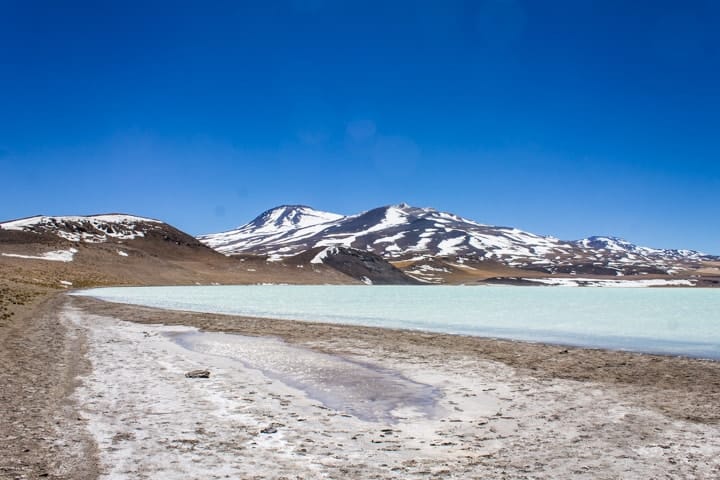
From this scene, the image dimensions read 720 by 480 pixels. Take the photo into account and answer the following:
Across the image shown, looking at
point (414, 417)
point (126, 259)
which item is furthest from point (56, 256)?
point (414, 417)

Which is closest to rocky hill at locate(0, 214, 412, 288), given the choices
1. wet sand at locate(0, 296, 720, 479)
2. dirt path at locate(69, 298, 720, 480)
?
wet sand at locate(0, 296, 720, 479)

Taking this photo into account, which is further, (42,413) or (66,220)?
(66,220)

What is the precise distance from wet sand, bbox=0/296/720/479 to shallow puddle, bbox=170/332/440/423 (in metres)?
0.17

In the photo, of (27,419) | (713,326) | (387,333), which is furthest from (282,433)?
(713,326)

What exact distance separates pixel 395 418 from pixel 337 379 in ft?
15.7

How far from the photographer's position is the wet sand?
8430 millimetres

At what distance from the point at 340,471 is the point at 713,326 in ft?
117

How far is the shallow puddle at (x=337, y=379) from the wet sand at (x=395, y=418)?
0.17 metres

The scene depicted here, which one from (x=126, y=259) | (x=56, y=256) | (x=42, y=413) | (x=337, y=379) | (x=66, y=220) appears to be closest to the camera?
(x=42, y=413)

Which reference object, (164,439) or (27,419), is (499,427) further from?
(27,419)

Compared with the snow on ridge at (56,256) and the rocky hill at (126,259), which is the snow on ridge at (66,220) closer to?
the rocky hill at (126,259)

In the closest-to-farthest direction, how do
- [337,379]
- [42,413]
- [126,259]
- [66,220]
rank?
[42,413] < [337,379] < [126,259] < [66,220]

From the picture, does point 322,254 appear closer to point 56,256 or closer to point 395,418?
point 56,256

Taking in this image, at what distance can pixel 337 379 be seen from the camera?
16.2 m
